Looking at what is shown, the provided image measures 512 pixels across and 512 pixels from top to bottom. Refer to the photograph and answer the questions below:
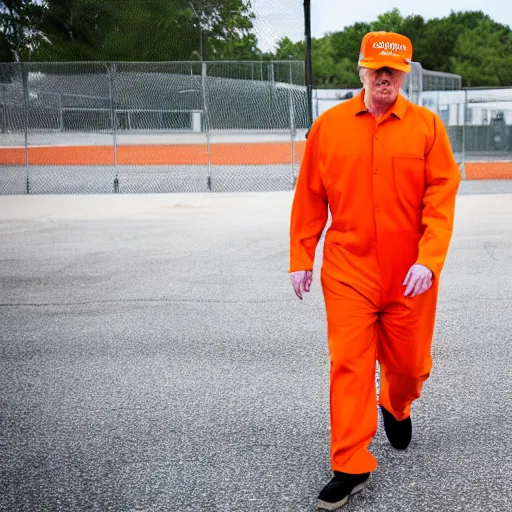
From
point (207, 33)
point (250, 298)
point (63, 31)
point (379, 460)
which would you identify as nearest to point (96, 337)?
point (250, 298)

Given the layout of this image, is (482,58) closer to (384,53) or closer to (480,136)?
(480,136)

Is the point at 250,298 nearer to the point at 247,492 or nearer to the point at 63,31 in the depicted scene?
the point at 247,492

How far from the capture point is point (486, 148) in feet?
105

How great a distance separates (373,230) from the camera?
3957 millimetres

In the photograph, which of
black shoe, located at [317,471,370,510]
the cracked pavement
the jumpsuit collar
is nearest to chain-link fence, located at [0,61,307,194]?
the cracked pavement

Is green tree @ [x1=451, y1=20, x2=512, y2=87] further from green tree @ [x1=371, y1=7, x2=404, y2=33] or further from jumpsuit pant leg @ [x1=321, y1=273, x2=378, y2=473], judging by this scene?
jumpsuit pant leg @ [x1=321, y1=273, x2=378, y2=473]

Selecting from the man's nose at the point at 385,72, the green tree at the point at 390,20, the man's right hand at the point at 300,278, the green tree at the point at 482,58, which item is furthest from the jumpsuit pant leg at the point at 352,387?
the green tree at the point at 390,20

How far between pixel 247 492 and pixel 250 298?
4277mm

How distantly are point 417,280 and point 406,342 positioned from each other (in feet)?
1.01

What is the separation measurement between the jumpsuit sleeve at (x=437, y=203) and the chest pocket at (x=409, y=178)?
32 mm

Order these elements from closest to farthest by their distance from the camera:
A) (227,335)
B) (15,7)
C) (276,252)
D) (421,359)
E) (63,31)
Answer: (421,359), (227,335), (276,252), (15,7), (63,31)

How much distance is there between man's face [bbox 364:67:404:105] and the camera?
392 cm

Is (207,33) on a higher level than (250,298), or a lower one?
higher

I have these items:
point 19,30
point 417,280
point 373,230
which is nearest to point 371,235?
point 373,230
